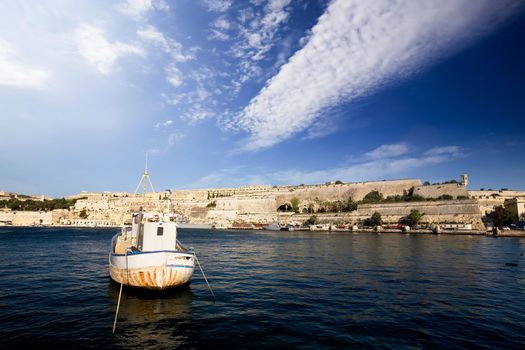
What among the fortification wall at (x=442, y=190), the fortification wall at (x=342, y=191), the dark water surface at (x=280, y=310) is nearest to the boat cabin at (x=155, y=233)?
the dark water surface at (x=280, y=310)

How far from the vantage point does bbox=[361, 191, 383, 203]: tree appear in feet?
315

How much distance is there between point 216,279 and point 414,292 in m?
10.9

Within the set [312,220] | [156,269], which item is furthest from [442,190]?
[156,269]

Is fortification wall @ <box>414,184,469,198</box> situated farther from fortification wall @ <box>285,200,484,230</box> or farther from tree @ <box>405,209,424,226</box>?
tree @ <box>405,209,424,226</box>

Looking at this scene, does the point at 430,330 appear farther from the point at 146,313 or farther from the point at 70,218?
the point at 70,218

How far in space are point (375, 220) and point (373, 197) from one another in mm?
21090

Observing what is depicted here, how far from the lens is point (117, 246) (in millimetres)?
19609

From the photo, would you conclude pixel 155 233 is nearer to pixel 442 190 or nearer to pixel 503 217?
pixel 503 217

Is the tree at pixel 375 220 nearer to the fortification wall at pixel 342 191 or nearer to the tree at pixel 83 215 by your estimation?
the fortification wall at pixel 342 191

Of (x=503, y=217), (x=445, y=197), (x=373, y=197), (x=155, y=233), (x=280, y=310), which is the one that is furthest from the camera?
(x=373, y=197)

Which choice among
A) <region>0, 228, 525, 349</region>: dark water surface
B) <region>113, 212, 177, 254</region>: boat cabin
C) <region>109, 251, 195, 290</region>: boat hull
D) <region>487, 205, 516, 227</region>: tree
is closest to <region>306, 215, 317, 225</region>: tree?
<region>487, 205, 516, 227</region>: tree

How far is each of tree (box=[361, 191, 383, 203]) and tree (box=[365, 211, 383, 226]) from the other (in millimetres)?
15550

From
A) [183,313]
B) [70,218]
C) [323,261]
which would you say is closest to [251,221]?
[70,218]

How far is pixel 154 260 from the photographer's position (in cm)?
1390
